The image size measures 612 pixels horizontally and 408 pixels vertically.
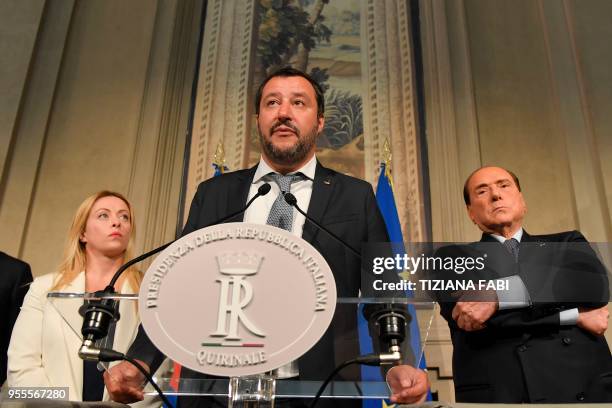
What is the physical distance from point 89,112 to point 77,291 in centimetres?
236

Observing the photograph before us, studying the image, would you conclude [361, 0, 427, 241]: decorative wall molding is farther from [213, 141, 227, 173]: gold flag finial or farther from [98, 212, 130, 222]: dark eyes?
[98, 212, 130, 222]: dark eyes

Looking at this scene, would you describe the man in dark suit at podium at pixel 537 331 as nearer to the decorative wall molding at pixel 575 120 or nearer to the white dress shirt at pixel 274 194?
the white dress shirt at pixel 274 194

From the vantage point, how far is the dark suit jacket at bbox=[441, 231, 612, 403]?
2.02 meters

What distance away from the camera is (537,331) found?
82.3 inches

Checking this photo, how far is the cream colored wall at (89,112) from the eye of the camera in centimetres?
423

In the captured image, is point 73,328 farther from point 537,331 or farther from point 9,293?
point 9,293

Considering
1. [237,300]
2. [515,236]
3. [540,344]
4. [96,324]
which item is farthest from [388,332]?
[515,236]

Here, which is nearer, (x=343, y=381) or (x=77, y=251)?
(x=343, y=381)

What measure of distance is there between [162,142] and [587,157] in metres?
2.83

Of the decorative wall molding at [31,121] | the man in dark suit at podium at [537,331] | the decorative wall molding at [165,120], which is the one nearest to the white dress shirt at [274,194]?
the man in dark suit at podium at [537,331]

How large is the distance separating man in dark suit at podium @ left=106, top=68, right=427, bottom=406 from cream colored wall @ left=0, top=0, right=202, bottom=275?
2257mm

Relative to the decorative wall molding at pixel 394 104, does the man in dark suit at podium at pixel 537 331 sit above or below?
below

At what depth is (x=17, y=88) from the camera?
4547mm

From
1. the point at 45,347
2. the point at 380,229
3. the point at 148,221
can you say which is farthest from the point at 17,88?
the point at 380,229
